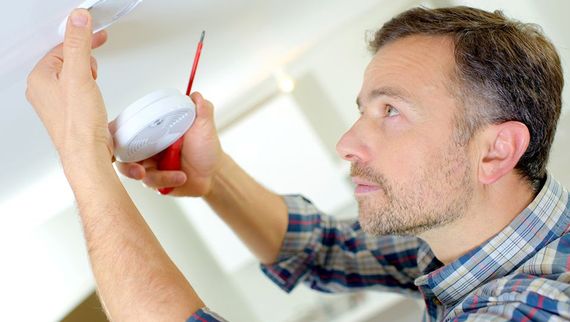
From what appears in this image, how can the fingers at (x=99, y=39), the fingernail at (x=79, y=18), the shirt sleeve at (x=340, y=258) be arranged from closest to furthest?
the fingernail at (x=79, y=18), the fingers at (x=99, y=39), the shirt sleeve at (x=340, y=258)

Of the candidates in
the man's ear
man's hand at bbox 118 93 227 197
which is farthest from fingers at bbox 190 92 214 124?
the man's ear

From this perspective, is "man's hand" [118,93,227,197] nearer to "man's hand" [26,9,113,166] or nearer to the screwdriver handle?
the screwdriver handle

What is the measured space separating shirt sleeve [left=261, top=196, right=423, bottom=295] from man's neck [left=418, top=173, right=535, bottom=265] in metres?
0.27

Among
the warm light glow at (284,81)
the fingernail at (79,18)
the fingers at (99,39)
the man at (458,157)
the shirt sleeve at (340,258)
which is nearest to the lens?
the fingernail at (79,18)

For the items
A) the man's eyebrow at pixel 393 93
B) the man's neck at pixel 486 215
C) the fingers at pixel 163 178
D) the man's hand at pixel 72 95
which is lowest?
the man's neck at pixel 486 215

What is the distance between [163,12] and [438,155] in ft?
1.54

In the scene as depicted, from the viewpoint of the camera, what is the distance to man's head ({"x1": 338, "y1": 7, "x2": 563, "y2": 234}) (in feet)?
3.52

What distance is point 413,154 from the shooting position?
3.52 ft

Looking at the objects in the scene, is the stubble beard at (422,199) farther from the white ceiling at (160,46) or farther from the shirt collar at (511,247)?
the white ceiling at (160,46)

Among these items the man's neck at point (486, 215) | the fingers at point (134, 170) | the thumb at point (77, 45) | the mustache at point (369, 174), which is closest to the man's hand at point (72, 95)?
the thumb at point (77, 45)

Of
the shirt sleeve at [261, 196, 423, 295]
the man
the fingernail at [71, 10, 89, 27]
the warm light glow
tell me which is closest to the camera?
the fingernail at [71, 10, 89, 27]

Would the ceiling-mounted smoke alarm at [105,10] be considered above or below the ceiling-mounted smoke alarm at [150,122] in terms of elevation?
above

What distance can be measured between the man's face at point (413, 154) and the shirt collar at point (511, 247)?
72mm

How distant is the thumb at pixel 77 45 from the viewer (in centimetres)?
81
